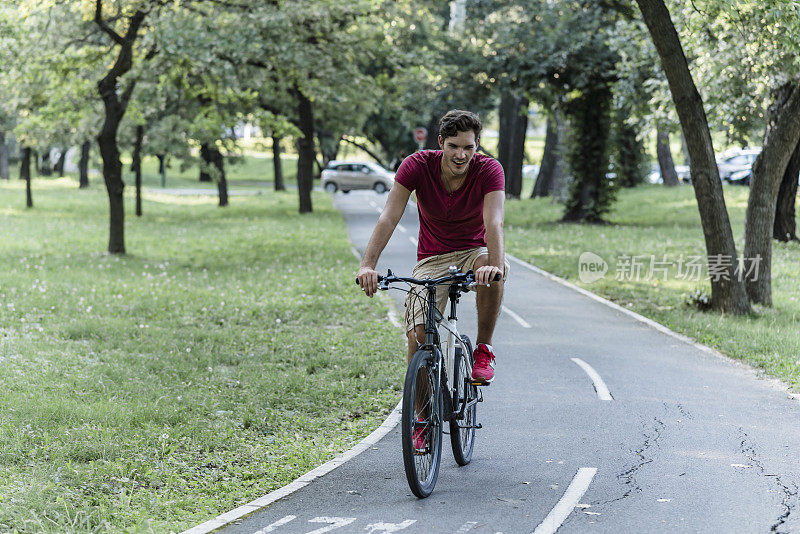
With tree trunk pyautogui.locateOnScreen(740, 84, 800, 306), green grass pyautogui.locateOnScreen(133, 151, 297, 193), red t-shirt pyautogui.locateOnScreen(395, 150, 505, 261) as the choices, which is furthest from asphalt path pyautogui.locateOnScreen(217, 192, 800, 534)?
green grass pyautogui.locateOnScreen(133, 151, 297, 193)

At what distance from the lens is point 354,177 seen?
50.0 metres

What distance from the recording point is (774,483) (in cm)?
577

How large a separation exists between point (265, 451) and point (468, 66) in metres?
21.7

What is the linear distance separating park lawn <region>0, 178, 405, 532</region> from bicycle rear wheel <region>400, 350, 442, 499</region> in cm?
106

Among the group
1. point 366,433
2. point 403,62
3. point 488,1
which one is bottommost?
point 366,433

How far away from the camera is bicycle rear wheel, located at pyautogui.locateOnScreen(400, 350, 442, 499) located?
16.6ft

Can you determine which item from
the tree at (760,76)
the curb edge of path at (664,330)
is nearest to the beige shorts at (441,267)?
the curb edge of path at (664,330)

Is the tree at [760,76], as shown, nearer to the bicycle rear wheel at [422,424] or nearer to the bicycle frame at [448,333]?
the bicycle frame at [448,333]

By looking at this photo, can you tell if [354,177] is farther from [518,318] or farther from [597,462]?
[597,462]

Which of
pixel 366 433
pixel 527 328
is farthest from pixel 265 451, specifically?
pixel 527 328

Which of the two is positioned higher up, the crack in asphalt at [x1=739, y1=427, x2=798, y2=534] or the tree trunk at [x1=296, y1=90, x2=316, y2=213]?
the tree trunk at [x1=296, y1=90, x2=316, y2=213]

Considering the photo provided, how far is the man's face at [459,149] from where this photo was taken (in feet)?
17.9

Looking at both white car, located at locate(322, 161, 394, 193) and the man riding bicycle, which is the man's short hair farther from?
white car, located at locate(322, 161, 394, 193)

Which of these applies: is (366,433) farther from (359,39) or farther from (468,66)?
(468,66)
